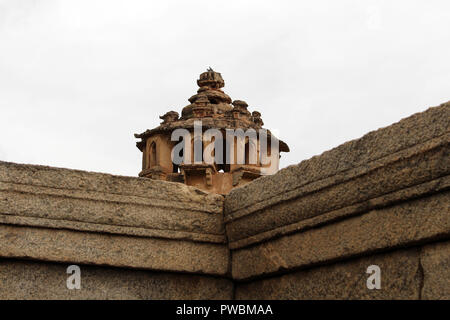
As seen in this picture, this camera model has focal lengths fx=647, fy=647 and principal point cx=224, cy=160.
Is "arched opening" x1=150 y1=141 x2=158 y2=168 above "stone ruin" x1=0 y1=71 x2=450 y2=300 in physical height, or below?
above

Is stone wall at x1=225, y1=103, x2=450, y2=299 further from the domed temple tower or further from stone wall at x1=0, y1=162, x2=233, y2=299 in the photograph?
the domed temple tower

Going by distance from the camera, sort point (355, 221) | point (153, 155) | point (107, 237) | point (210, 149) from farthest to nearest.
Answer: point (153, 155) < point (210, 149) < point (107, 237) < point (355, 221)

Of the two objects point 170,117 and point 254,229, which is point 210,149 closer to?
point 170,117


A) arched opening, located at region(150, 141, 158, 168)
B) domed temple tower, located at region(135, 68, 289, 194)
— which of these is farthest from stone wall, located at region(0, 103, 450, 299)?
arched opening, located at region(150, 141, 158, 168)

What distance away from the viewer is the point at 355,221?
2.70m

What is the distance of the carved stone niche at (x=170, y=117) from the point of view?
898 inches

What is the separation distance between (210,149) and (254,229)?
1814 cm

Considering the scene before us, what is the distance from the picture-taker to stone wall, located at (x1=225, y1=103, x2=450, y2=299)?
92.6 inches

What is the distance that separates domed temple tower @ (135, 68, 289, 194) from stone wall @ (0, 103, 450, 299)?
17163mm

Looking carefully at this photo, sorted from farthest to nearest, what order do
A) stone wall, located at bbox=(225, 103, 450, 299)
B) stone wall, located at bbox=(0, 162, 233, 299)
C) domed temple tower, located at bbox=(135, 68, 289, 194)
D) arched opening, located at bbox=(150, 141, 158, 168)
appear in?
arched opening, located at bbox=(150, 141, 158, 168) < domed temple tower, located at bbox=(135, 68, 289, 194) < stone wall, located at bbox=(0, 162, 233, 299) < stone wall, located at bbox=(225, 103, 450, 299)

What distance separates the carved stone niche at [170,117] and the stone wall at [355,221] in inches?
768

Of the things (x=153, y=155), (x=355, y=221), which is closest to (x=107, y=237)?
(x=355, y=221)

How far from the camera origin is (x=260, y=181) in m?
3.33
